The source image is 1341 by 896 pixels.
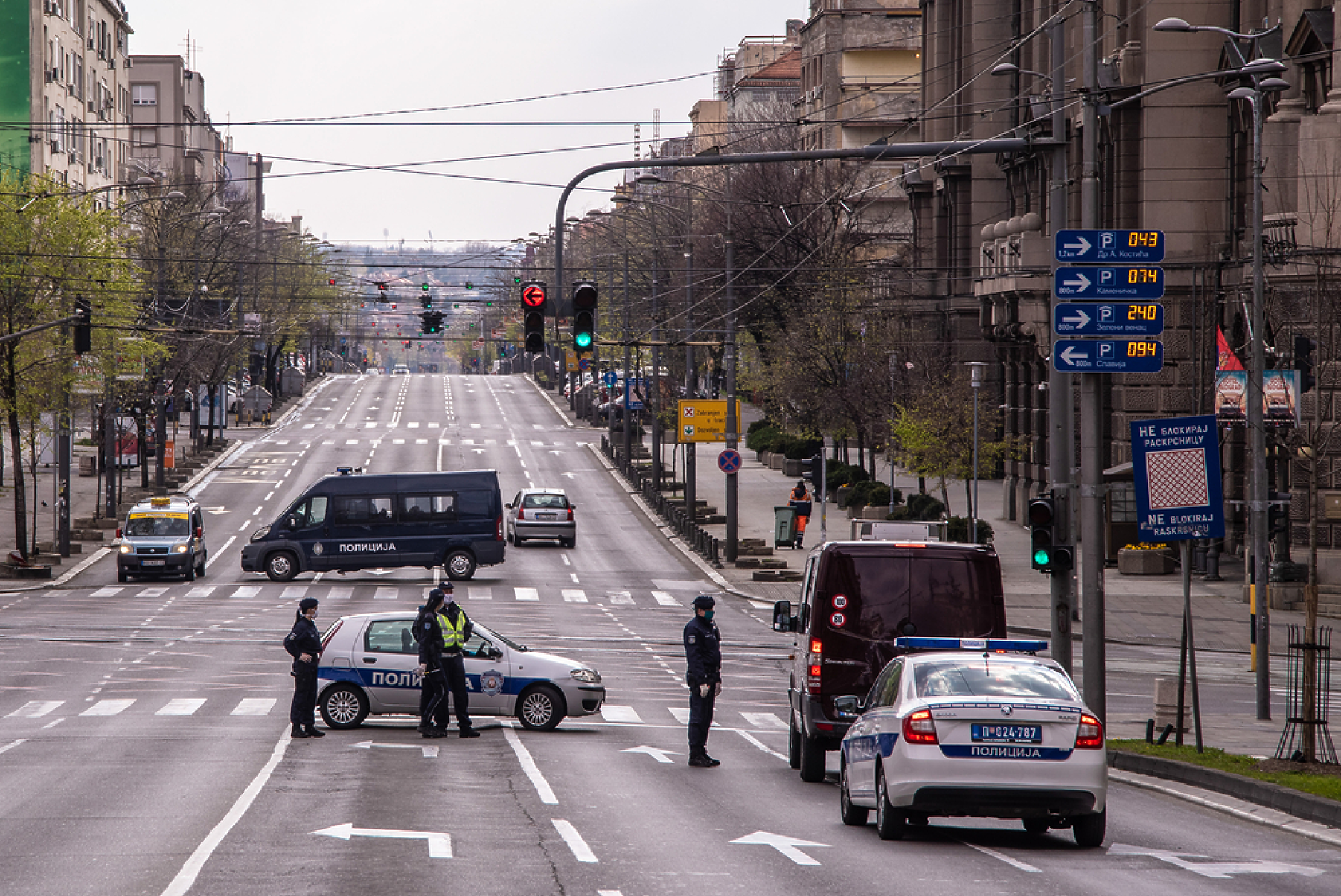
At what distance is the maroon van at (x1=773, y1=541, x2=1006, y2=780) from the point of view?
17.4 m

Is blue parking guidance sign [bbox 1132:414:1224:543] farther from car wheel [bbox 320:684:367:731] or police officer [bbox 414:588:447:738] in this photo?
car wheel [bbox 320:684:367:731]

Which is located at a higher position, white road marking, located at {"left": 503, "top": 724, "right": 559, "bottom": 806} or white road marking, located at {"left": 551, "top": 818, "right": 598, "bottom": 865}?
white road marking, located at {"left": 551, "top": 818, "right": 598, "bottom": 865}

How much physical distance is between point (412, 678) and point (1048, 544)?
320 inches

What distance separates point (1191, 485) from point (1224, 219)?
29570 mm

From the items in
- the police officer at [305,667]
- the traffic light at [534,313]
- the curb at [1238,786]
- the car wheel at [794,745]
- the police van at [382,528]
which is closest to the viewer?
the curb at [1238,786]

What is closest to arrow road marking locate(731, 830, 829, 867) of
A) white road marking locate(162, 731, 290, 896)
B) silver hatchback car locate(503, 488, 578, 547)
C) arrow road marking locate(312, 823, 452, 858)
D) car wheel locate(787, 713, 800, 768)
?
arrow road marking locate(312, 823, 452, 858)

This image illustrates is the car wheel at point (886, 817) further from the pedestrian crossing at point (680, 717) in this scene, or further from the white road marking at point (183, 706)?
the white road marking at point (183, 706)

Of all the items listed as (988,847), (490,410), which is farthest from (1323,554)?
(490,410)

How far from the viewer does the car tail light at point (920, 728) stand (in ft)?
42.4

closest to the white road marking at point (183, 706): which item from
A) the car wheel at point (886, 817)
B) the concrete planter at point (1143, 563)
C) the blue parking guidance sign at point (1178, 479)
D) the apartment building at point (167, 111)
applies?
the blue parking guidance sign at point (1178, 479)

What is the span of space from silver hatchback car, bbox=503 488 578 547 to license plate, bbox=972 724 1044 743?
44141 millimetres

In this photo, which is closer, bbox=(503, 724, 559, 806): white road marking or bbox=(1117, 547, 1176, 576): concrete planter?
bbox=(503, 724, 559, 806): white road marking

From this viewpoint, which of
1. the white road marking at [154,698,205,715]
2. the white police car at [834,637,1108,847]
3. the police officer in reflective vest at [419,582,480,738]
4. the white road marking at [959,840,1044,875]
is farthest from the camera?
the white road marking at [154,698,205,715]

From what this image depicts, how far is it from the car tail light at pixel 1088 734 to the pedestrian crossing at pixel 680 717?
11475 mm
